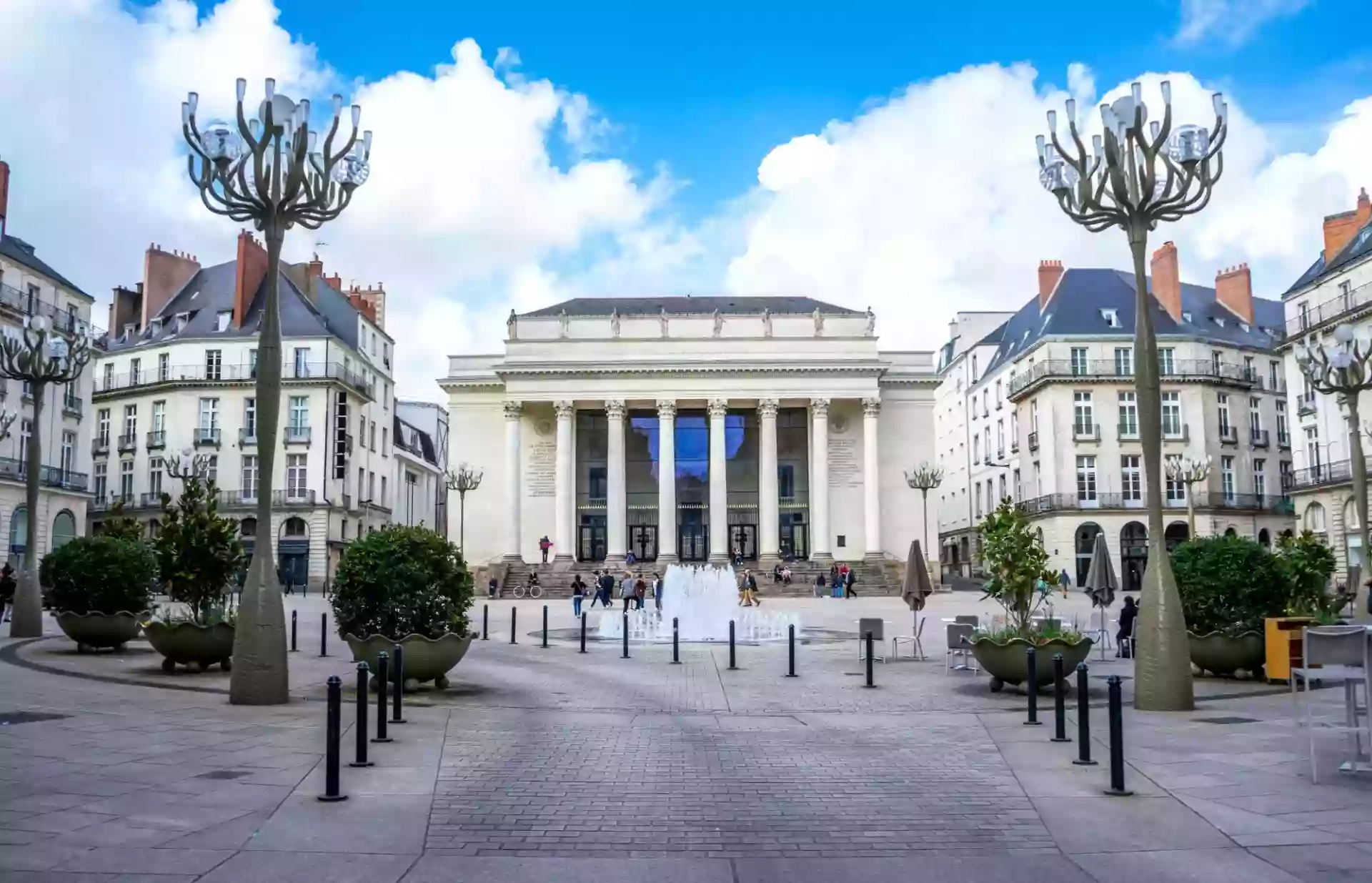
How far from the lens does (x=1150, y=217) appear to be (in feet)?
44.8

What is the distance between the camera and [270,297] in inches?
530

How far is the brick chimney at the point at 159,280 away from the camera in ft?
214

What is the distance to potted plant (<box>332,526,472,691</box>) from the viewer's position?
538 inches

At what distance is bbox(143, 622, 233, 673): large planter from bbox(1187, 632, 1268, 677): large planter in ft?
44.7

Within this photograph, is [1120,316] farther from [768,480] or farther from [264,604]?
[264,604]

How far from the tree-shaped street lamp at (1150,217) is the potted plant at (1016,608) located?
47.6 inches

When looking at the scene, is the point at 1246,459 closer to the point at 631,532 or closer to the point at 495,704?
the point at 631,532

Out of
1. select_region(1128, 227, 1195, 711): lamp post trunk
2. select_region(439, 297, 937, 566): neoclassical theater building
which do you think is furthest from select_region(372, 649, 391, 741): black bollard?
select_region(439, 297, 937, 566): neoclassical theater building

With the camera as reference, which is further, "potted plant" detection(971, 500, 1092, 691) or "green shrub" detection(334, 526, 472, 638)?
"potted plant" detection(971, 500, 1092, 691)

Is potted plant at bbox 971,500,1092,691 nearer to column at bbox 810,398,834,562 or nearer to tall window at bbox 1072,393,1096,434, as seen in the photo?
column at bbox 810,398,834,562

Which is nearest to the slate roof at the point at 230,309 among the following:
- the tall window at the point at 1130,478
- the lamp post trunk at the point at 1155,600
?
the tall window at the point at 1130,478

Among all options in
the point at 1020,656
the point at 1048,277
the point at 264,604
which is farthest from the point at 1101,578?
the point at 1048,277

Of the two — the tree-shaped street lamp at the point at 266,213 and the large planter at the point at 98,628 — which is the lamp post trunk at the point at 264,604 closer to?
the tree-shaped street lamp at the point at 266,213

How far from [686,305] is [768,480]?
14186mm
